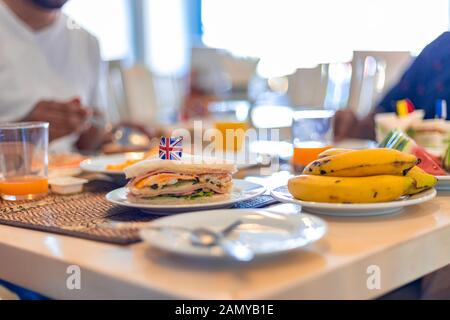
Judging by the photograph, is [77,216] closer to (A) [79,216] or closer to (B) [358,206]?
(A) [79,216]

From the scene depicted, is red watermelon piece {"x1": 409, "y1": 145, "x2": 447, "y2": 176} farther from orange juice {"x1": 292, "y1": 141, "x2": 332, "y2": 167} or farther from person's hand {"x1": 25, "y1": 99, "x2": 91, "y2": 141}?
person's hand {"x1": 25, "y1": 99, "x2": 91, "y2": 141}

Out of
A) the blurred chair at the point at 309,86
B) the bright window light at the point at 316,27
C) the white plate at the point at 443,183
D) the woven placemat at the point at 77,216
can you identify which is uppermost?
the bright window light at the point at 316,27

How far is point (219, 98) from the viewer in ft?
11.9

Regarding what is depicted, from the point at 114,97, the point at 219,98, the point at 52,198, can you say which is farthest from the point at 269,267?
the point at 114,97

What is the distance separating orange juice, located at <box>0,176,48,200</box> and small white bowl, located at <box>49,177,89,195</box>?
28mm

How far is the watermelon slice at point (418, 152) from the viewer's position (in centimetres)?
99

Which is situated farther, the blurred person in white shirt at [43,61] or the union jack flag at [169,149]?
the blurred person in white shirt at [43,61]

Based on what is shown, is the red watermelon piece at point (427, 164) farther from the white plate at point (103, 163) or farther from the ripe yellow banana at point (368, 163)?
the white plate at point (103, 163)

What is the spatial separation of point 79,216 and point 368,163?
0.44 meters

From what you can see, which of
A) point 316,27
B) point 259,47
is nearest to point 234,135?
point 316,27

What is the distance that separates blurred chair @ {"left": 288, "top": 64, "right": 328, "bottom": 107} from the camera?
8.41 feet

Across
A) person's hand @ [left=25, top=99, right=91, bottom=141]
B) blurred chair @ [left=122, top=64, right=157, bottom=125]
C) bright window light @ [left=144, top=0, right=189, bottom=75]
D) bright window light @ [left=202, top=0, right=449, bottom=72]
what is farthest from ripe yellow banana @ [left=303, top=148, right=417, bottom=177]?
bright window light @ [left=144, top=0, right=189, bottom=75]

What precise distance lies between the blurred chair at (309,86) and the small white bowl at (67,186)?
157 centimetres

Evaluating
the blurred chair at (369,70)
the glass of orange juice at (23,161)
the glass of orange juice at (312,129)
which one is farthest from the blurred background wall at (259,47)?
the glass of orange juice at (23,161)
